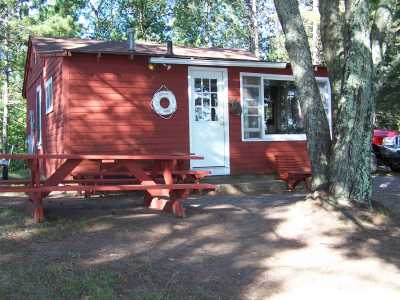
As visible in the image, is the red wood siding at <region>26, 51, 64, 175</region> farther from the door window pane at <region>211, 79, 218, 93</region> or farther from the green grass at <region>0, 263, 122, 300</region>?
the green grass at <region>0, 263, 122, 300</region>

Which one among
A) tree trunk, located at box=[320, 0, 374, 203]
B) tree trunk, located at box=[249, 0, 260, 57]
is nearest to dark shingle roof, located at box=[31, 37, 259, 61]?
tree trunk, located at box=[320, 0, 374, 203]

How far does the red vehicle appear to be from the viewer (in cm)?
1391

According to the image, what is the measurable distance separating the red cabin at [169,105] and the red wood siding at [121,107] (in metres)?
0.02

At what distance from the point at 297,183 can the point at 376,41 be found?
3.85 meters

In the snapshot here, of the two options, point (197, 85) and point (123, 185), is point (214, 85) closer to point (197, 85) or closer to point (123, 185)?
point (197, 85)

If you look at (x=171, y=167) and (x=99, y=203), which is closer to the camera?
(x=171, y=167)

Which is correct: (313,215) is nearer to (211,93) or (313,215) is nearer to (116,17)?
(211,93)

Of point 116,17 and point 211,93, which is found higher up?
point 116,17

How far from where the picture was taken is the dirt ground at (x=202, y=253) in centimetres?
417

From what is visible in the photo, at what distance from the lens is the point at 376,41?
7281 millimetres

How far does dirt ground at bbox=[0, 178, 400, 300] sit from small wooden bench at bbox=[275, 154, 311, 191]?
2281 millimetres

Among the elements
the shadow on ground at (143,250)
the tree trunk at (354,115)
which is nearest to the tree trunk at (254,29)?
the tree trunk at (354,115)

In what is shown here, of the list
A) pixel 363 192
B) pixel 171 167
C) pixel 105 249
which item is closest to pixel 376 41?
pixel 363 192

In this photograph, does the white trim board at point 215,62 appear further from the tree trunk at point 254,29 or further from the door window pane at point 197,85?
the tree trunk at point 254,29
